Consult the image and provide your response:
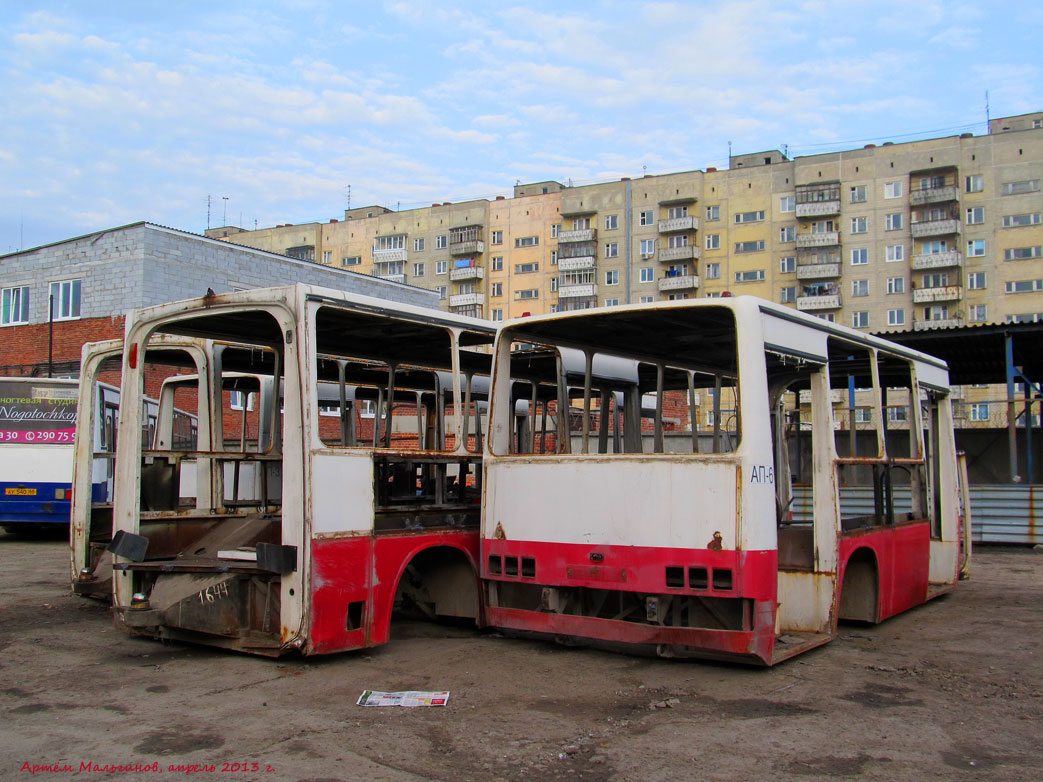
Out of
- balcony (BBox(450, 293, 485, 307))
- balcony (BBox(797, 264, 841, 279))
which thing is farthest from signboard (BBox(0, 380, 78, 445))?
balcony (BBox(450, 293, 485, 307))

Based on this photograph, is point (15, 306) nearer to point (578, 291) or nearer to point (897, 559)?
point (897, 559)

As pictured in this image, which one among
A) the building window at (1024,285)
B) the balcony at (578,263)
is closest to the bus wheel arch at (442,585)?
the building window at (1024,285)

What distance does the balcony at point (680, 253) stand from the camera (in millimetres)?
72375

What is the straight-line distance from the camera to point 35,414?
17.8m

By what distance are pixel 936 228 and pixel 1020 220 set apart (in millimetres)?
5090

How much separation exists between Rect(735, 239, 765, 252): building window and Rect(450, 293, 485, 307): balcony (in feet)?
71.0

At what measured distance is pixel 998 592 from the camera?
11.8m

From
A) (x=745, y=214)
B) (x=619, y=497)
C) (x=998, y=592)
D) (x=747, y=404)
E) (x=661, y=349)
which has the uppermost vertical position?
(x=745, y=214)

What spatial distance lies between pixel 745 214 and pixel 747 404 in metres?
68.0

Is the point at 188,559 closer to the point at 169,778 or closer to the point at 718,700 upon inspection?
the point at 169,778

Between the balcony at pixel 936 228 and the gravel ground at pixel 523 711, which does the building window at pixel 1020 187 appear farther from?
the gravel ground at pixel 523 711

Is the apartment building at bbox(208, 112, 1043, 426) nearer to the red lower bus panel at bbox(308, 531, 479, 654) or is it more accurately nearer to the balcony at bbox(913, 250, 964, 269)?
the balcony at bbox(913, 250, 964, 269)

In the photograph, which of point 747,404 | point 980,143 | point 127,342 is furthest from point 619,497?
A: point 980,143

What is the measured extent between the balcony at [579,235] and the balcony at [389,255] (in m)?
15.2
